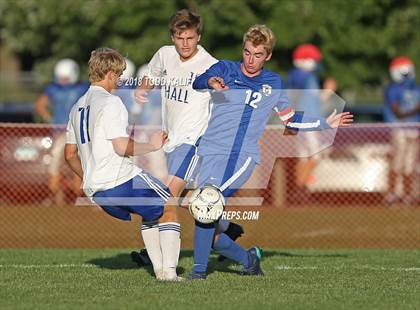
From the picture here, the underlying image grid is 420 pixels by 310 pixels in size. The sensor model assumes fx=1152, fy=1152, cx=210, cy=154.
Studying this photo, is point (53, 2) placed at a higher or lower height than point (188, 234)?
higher

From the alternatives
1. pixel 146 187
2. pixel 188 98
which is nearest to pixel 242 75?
pixel 188 98

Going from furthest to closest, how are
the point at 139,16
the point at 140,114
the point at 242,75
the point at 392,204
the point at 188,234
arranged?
the point at 139,16, the point at 140,114, the point at 392,204, the point at 188,234, the point at 242,75

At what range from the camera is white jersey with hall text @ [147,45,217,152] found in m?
9.54

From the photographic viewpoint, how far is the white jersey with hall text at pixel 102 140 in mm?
8289

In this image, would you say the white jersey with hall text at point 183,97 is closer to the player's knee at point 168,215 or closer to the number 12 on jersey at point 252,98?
the number 12 on jersey at point 252,98

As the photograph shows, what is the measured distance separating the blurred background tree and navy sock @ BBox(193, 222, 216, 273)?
38.3 ft

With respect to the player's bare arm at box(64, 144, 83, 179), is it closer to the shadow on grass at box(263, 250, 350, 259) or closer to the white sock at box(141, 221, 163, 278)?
the white sock at box(141, 221, 163, 278)

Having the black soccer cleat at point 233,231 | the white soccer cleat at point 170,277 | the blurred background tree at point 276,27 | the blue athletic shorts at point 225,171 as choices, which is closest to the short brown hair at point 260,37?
the blue athletic shorts at point 225,171

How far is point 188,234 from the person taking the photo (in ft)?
42.3

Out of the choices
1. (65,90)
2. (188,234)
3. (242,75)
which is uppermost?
(242,75)

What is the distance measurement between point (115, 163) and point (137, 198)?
301 millimetres

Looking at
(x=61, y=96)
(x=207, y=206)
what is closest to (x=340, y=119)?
(x=207, y=206)

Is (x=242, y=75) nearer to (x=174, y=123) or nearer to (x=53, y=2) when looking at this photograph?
(x=174, y=123)

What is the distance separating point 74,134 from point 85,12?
1309 centimetres
